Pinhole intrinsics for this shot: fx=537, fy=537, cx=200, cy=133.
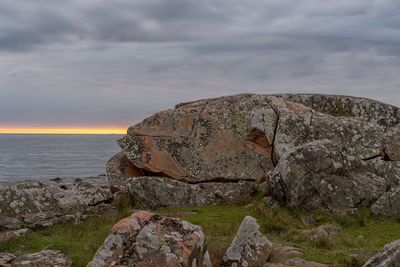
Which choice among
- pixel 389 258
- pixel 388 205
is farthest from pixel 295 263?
pixel 388 205

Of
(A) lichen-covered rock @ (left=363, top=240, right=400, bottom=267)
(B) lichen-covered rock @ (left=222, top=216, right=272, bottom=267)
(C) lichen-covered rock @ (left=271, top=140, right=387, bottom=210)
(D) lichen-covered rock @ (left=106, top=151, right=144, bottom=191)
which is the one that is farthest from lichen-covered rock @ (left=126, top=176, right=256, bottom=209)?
(A) lichen-covered rock @ (left=363, top=240, right=400, bottom=267)

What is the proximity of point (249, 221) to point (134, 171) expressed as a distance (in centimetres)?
1285

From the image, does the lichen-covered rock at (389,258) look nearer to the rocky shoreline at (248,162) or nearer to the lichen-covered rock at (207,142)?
the rocky shoreline at (248,162)

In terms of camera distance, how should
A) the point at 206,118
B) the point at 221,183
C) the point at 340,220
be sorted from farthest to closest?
the point at 206,118, the point at 221,183, the point at 340,220

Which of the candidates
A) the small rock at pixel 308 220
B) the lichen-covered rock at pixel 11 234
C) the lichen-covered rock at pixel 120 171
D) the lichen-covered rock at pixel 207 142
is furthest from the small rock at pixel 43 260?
the lichen-covered rock at pixel 120 171

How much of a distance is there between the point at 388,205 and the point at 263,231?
16.8 feet

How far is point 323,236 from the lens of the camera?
14578mm

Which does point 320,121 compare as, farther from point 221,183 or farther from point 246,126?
point 221,183

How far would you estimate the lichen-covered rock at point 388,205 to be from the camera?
18.5 m

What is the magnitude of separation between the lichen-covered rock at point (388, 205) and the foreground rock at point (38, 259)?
426 inches

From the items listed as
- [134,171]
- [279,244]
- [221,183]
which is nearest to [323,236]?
[279,244]

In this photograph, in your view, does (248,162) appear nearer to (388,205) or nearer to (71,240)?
(388,205)

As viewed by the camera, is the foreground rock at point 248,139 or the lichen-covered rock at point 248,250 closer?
the lichen-covered rock at point 248,250

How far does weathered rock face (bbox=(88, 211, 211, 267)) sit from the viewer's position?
10.2m
